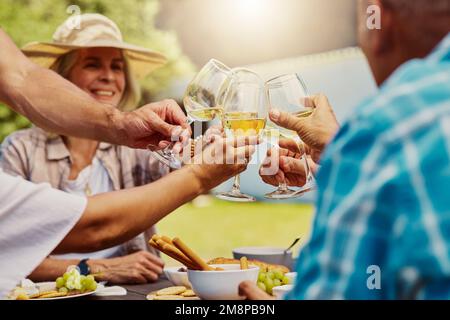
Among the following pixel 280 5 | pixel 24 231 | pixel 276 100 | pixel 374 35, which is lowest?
pixel 24 231

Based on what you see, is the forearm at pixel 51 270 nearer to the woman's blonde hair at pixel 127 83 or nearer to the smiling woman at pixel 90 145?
the smiling woman at pixel 90 145

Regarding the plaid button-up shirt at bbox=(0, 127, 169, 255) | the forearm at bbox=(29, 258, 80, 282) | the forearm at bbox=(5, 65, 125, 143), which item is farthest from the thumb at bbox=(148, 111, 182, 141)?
the plaid button-up shirt at bbox=(0, 127, 169, 255)

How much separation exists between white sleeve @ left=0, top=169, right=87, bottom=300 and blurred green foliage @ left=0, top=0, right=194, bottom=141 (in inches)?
423

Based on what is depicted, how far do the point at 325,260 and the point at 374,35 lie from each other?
0.88 feet

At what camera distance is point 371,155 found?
2.21 feet

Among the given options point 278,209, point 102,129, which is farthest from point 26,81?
point 278,209

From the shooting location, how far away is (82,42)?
3.00 m

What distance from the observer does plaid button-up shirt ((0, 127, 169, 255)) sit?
283 centimetres

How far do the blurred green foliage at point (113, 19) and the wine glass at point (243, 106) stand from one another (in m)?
10.4

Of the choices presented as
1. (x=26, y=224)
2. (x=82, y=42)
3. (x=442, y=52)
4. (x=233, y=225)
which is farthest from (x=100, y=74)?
(x=233, y=225)

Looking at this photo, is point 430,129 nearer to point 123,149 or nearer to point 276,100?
point 276,100

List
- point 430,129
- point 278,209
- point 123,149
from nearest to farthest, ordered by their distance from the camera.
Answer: point 430,129 → point 123,149 → point 278,209

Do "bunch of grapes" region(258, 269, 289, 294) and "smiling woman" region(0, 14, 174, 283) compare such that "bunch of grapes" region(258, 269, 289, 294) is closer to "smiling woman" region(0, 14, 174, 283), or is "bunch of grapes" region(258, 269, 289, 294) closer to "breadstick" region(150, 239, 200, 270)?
"breadstick" region(150, 239, 200, 270)

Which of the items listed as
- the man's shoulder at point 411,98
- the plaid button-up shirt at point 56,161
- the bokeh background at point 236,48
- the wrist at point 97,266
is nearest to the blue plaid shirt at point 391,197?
the man's shoulder at point 411,98
